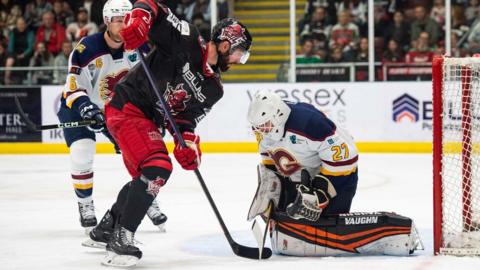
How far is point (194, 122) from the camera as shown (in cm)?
416

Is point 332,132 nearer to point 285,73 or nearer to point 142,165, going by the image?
point 142,165

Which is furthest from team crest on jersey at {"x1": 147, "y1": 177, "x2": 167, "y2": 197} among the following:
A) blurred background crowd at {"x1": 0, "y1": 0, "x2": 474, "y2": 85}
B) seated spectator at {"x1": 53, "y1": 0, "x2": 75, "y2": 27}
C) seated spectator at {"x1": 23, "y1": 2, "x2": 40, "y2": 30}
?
seated spectator at {"x1": 23, "y1": 2, "x2": 40, "y2": 30}

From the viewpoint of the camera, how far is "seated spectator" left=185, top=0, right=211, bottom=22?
35.9 ft

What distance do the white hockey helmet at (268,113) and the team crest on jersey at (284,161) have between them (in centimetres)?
13

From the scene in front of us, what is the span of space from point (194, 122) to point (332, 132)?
23.8 inches

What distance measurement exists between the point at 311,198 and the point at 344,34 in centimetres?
665

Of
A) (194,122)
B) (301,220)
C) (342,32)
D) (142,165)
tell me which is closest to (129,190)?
(142,165)

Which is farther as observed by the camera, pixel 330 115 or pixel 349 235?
pixel 330 115

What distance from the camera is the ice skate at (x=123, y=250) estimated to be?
382 cm

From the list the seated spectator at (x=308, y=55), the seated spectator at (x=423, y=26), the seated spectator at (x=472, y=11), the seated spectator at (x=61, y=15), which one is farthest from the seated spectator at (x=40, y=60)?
the seated spectator at (x=472, y=11)

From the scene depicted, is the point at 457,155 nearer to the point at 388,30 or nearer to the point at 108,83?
the point at 108,83

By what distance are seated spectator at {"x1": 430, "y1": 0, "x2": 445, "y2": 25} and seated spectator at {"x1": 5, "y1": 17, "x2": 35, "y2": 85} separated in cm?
437

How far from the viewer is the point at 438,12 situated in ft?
33.6

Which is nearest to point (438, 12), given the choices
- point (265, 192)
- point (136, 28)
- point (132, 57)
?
point (132, 57)
